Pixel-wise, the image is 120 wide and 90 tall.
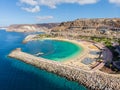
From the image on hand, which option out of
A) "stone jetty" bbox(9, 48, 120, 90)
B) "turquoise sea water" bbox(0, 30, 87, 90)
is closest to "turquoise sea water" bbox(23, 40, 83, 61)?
"stone jetty" bbox(9, 48, 120, 90)

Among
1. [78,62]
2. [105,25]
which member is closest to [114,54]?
[78,62]

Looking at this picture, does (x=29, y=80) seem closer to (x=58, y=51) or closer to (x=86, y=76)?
(x=86, y=76)

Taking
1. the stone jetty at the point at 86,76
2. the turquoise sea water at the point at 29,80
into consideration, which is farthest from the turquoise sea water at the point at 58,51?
the turquoise sea water at the point at 29,80

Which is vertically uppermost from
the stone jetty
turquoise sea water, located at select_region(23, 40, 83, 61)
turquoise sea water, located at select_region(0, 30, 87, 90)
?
the stone jetty

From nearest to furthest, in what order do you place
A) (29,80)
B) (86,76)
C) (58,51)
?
(86,76) < (29,80) < (58,51)

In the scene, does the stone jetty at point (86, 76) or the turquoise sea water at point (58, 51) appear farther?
the turquoise sea water at point (58, 51)

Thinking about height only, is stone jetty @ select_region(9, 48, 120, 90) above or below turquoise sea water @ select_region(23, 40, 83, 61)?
above

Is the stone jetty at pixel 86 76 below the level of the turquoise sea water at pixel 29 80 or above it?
above

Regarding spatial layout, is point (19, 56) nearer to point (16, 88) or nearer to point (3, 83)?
point (3, 83)

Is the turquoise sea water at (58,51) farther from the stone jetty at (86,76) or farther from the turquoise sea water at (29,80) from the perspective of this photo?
the turquoise sea water at (29,80)

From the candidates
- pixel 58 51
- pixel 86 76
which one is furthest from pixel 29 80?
pixel 58 51

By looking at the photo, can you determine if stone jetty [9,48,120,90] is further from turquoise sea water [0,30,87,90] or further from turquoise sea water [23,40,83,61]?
turquoise sea water [23,40,83,61]
